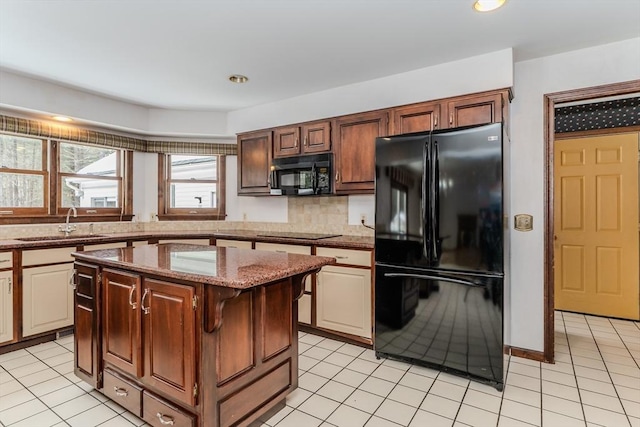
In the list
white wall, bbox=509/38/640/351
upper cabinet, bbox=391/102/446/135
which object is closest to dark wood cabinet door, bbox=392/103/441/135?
upper cabinet, bbox=391/102/446/135

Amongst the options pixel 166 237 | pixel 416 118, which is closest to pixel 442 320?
pixel 416 118

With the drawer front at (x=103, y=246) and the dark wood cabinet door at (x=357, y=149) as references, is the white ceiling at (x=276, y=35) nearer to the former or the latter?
the dark wood cabinet door at (x=357, y=149)

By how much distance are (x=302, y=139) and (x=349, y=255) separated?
1.39 meters

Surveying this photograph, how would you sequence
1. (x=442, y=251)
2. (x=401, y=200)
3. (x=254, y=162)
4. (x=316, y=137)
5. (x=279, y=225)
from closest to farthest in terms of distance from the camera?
(x=442, y=251), (x=401, y=200), (x=316, y=137), (x=254, y=162), (x=279, y=225)

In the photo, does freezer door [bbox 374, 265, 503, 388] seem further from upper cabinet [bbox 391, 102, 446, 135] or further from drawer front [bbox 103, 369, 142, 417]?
drawer front [bbox 103, 369, 142, 417]

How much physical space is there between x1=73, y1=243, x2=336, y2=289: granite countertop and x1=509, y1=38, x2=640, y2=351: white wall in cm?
181

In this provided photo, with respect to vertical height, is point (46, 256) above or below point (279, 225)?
below

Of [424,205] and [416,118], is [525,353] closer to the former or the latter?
[424,205]

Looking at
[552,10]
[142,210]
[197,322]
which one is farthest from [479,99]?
[142,210]

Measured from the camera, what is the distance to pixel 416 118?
9.71ft

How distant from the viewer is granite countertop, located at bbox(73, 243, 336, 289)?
1512 mm

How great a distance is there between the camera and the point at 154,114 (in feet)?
14.0

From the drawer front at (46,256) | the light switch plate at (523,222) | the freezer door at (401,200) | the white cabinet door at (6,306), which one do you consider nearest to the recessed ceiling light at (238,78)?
the freezer door at (401,200)

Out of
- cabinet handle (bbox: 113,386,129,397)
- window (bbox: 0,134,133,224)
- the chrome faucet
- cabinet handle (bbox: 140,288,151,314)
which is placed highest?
window (bbox: 0,134,133,224)
